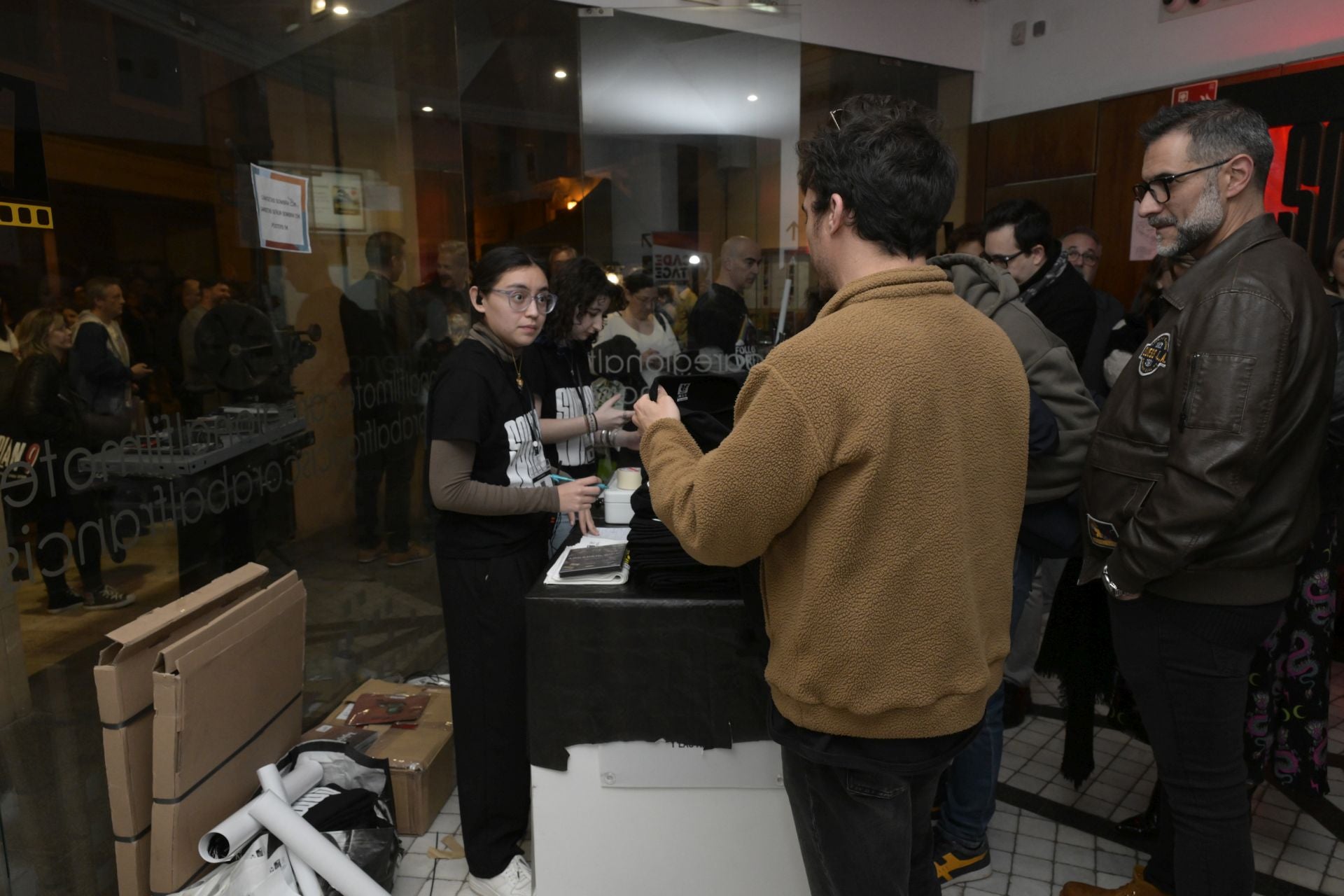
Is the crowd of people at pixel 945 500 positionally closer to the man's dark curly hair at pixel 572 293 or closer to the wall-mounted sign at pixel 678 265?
the man's dark curly hair at pixel 572 293

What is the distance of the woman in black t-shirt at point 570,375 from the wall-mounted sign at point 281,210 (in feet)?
2.70

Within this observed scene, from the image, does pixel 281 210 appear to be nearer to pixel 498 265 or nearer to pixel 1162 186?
pixel 498 265

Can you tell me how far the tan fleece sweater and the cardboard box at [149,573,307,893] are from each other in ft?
4.05

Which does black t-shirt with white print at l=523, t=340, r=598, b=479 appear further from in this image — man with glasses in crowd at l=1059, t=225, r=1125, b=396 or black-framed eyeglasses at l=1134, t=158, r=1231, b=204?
man with glasses in crowd at l=1059, t=225, r=1125, b=396

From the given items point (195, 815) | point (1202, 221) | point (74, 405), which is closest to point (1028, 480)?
point (1202, 221)

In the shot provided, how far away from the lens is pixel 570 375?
2.65 m

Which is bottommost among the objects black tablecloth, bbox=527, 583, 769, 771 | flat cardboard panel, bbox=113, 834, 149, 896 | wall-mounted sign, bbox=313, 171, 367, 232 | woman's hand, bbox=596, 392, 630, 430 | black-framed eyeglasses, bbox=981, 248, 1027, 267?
flat cardboard panel, bbox=113, 834, 149, 896

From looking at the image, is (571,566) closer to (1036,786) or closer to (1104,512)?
(1104,512)

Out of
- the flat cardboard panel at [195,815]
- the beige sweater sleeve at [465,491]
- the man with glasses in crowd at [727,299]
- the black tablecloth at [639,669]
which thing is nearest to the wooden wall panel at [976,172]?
the man with glasses in crowd at [727,299]

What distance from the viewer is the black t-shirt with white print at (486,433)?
1.80 m

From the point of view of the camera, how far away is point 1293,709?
6.53 feet

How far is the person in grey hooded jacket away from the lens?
1.78 meters

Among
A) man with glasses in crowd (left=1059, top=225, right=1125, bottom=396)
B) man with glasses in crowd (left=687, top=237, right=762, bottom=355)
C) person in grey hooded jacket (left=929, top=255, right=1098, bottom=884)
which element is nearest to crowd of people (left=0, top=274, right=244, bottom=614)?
person in grey hooded jacket (left=929, top=255, right=1098, bottom=884)

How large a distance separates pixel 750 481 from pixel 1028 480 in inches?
39.5
